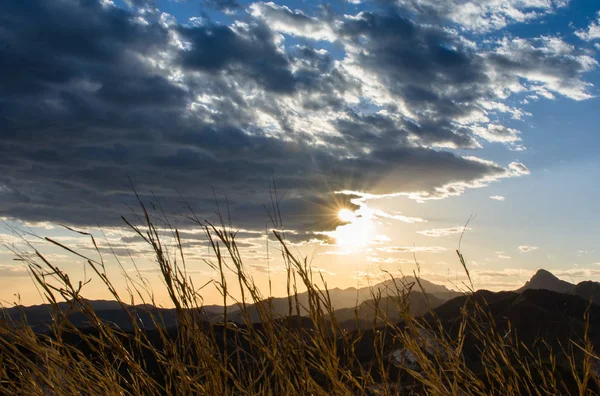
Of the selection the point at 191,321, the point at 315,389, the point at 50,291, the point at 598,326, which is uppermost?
the point at 50,291

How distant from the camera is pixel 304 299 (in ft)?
8.80

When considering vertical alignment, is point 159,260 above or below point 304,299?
above

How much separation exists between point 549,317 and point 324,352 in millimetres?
58732

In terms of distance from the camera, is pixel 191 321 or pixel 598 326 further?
pixel 598 326

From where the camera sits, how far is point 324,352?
2385mm

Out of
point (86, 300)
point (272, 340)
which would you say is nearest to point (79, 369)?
point (86, 300)

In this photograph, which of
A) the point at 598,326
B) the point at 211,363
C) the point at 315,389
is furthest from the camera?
the point at 598,326

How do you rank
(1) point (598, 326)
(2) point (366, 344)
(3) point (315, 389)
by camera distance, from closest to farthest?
(3) point (315, 389) → (2) point (366, 344) → (1) point (598, 326)

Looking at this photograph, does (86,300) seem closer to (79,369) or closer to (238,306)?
(79,369)

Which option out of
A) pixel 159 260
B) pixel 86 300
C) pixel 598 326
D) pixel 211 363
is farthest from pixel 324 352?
pixel 598 326

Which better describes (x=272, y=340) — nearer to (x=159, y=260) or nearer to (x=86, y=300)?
(x=159, y=260)

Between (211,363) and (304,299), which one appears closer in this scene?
(211,363)

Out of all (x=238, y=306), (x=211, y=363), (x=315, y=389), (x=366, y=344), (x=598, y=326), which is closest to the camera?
(x=211, y=363)

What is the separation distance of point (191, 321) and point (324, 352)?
619mm
